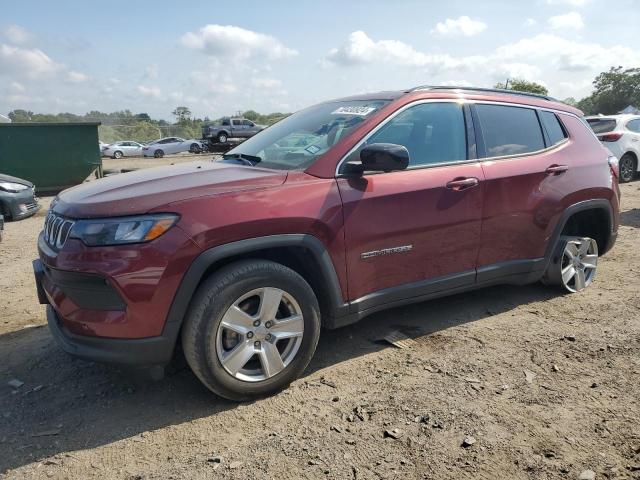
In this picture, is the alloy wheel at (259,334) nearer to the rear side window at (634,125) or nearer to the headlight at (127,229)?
the headlight at (127,229)

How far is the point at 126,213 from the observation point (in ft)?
8.57

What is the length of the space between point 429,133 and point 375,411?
1.93 m

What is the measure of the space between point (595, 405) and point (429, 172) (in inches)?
67.5

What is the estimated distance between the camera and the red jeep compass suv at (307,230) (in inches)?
103

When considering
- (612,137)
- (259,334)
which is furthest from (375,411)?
(612,137)

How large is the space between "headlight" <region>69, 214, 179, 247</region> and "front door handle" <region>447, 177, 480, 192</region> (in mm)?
1888

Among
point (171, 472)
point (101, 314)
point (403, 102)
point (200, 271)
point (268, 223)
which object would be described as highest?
point (403, 102)

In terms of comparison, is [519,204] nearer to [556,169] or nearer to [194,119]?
[556,169]

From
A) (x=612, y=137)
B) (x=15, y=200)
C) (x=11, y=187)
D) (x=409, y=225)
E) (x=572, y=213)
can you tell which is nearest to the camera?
(x=409, y=225)

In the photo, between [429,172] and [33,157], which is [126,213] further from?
[33,157]

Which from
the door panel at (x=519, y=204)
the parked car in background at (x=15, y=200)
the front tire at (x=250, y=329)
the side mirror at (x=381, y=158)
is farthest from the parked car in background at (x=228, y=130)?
the front tire at (x=250, y=329)

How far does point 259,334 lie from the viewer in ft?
9.35

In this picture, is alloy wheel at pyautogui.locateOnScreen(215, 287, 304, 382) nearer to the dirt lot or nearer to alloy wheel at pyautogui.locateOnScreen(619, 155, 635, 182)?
the dirt lot

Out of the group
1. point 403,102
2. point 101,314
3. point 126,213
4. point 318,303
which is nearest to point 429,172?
point 403,102
